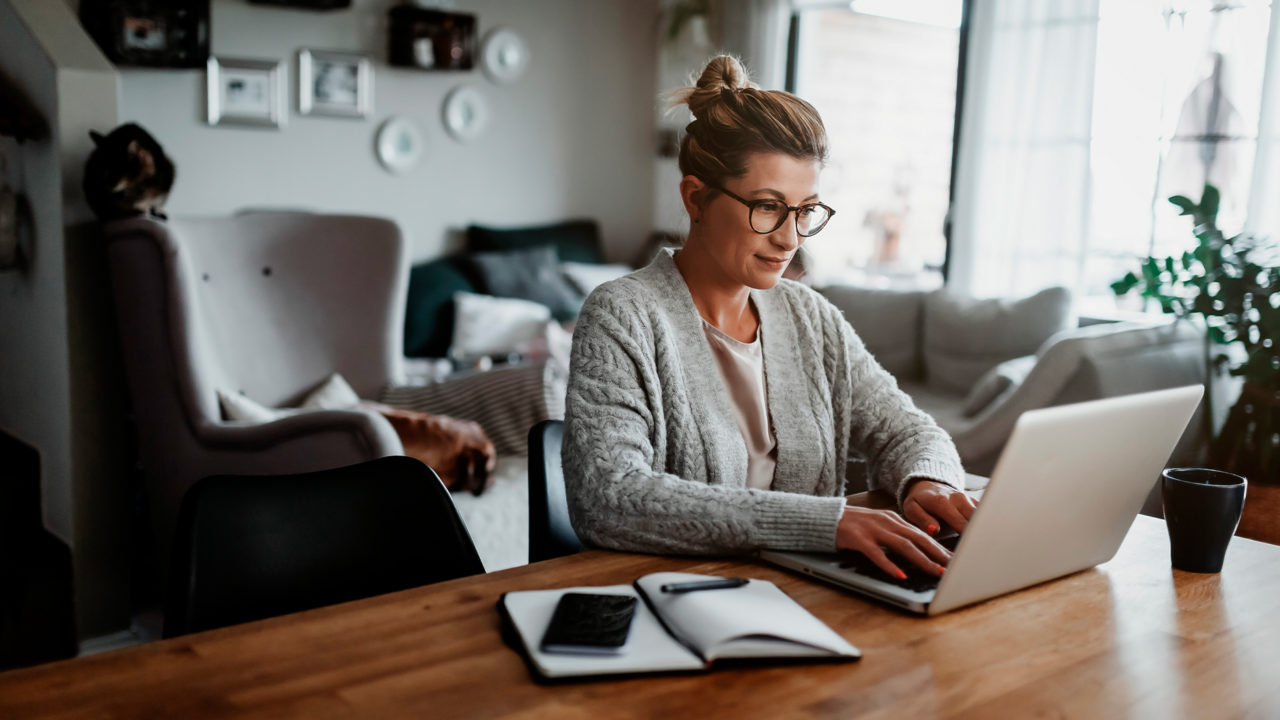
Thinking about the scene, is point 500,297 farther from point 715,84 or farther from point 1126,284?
point 715,84

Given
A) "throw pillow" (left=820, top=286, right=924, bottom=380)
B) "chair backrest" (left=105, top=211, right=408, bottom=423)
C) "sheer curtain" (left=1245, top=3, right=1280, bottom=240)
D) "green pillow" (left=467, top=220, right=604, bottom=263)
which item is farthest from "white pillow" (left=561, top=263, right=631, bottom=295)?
"sheer curtain" (left=1245, top=3, right=1280, bottom=240)

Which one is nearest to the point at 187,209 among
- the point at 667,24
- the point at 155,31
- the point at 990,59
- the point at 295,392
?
the point at 155,31

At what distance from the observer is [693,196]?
5.04ft

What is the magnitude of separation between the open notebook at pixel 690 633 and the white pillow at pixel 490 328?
12.0ft

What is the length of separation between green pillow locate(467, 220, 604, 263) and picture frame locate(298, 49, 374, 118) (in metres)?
0.81

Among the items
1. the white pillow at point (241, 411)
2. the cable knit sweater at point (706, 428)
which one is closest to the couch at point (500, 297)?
the white pillow at point (241, 411)

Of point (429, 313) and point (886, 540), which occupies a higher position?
point (886, 540)

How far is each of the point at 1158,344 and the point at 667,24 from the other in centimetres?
349

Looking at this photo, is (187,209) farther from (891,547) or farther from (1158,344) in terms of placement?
(891,547)

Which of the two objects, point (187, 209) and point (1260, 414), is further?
point (187, 209)

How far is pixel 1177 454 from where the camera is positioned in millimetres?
3146

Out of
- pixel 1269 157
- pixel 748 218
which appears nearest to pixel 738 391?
pixel 748 218

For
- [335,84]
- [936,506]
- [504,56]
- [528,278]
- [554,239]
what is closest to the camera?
[936,506]

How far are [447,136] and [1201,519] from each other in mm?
4533
